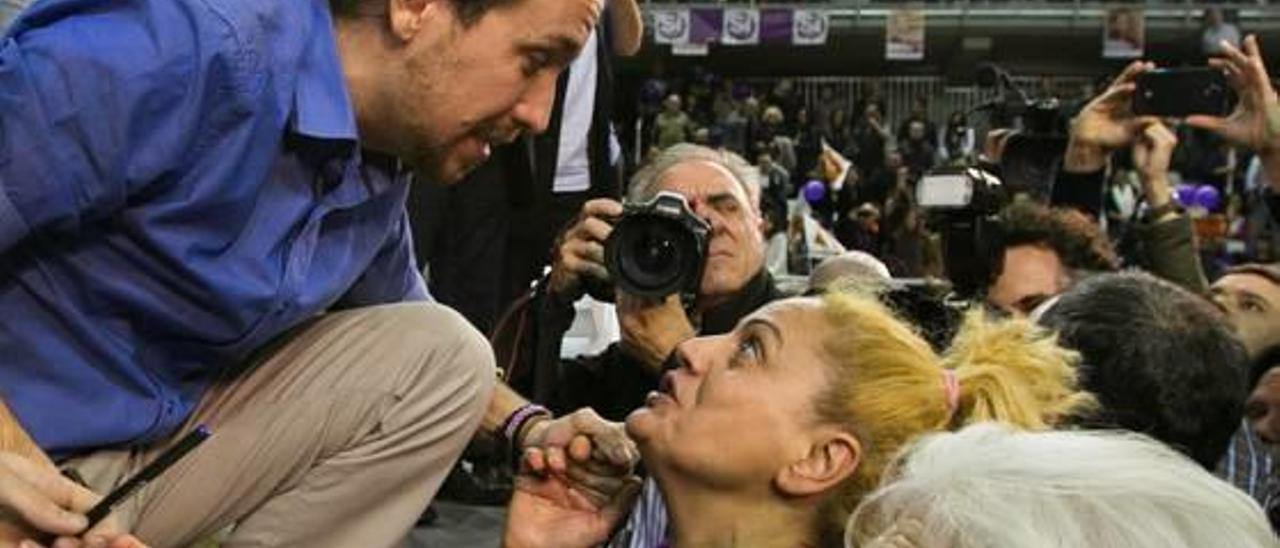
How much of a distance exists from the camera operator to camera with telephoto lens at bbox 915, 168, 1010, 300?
0.29 meters

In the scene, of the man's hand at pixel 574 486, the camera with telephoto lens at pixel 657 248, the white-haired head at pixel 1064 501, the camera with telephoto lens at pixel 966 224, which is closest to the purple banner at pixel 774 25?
the camera with telephoto lens at pixel 966 224

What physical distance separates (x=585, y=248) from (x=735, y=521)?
0.63m

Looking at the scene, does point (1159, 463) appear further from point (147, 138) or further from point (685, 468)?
point (147, 138)

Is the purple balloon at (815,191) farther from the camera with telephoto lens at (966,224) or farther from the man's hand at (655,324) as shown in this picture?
the man's hand at (655,324)

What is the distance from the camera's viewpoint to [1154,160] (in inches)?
110

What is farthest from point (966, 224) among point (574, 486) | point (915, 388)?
point (574, 486)

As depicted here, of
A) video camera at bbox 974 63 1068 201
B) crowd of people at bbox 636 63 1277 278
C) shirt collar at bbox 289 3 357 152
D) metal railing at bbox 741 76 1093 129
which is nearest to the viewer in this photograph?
shirt collar at bbox 289 3 357 152

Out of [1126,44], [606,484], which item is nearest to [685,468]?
[606,484]

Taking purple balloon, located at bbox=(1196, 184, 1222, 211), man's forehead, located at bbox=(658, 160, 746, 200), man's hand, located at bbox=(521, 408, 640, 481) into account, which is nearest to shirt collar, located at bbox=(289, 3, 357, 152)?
man's hand, located at bbox=(521, 408, 640, 481)

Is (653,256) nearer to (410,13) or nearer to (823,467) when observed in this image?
(823,467)

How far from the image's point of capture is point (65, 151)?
1242 millimetres

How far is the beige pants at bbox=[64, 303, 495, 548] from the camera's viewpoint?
1524 mm

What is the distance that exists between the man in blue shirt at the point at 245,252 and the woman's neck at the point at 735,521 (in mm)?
112

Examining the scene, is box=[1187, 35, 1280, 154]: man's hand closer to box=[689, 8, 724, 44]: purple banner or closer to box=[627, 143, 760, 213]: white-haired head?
box=[627, 143, 760, 213]: white-haired head
